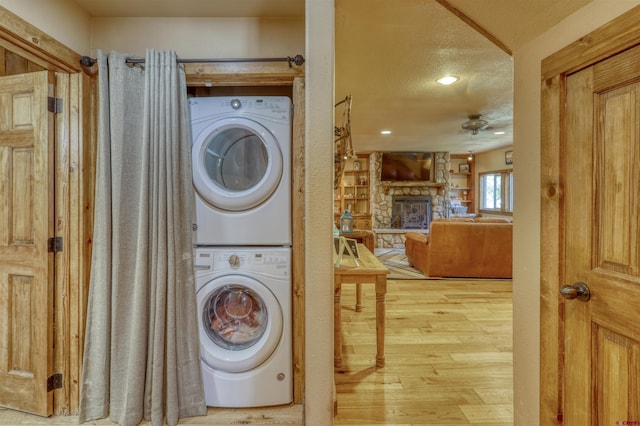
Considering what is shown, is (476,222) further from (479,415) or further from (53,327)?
(53,327)

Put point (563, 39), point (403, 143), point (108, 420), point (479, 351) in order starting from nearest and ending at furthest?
point (563, 39)
point (108, 420)
point (479, 351)
point (403, 143)

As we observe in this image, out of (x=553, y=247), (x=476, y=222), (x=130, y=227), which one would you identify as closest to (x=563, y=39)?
(x=553, y=247)

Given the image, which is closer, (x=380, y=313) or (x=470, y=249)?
(x=380, y=313)

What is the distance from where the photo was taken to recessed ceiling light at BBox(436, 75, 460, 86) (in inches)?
117

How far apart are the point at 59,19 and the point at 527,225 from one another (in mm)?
2556

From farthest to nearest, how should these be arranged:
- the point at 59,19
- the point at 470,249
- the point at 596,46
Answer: the point at 470,249 → the point at 59,19 → the point at 596,46

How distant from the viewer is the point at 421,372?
2.22m

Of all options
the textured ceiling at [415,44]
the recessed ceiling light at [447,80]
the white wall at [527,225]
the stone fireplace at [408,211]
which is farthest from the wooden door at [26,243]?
the stone fireplace at [408,211]

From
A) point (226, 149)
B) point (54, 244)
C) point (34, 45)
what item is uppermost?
point (34, 45)

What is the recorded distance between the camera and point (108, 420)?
1.73 meters

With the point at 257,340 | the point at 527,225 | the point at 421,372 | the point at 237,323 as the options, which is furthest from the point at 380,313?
the point at 527,225

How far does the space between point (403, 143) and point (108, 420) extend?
20.8 feet

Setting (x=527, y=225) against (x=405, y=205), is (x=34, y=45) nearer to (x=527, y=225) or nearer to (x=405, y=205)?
(x=527, y=225)

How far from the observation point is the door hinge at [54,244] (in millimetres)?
1731
